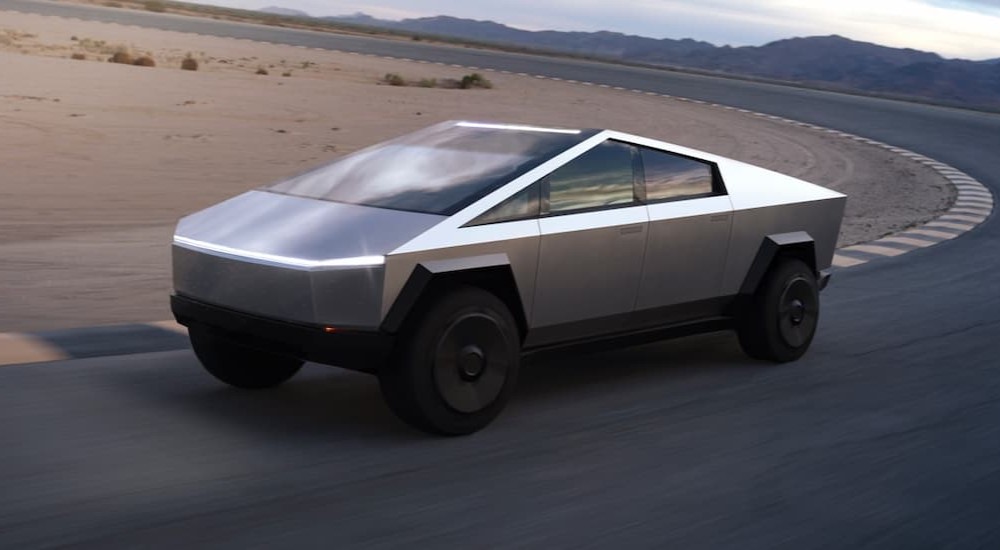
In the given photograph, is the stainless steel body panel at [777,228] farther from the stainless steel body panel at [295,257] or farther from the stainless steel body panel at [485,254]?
the stainless steel body panel at [295,257]

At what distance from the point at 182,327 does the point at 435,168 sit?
246 centimetres

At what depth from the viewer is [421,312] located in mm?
6035

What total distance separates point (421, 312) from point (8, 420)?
2001mm

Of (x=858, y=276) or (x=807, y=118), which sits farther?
(x=807, y=118)

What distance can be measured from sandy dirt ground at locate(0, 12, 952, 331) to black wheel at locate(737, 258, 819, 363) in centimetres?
403

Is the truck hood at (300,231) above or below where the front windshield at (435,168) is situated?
below

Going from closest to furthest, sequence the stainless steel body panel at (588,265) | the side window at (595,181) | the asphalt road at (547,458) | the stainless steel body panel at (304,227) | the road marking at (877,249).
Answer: the asphalt road at (547,458) < the stainless steel body panel at (304,227) < the stainless steel body panel at (588,265) < the side window at (595,181) < the road marking at (877,249)

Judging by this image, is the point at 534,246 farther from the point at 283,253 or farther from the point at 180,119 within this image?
the point at 180,119

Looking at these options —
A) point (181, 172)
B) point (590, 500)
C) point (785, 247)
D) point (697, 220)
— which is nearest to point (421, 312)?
point (590, 500)

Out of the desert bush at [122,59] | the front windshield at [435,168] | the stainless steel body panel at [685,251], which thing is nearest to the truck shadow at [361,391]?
the stainless steel body panel at [685,251]

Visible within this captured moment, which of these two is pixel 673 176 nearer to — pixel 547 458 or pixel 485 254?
pixel 485 254

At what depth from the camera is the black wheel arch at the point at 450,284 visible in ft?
19.5

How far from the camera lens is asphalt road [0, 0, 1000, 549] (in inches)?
203

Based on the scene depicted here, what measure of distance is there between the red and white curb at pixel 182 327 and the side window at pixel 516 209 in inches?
101
